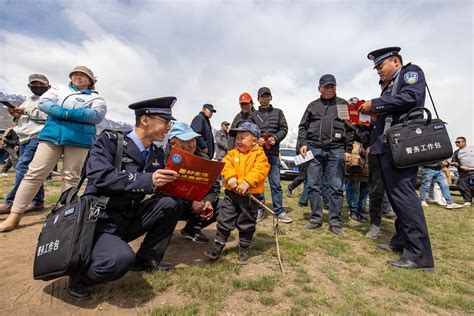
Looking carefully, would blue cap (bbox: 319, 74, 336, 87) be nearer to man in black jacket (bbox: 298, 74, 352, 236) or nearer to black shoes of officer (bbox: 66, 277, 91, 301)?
man in black jacket (bbox: 298, 74, 352, 236)

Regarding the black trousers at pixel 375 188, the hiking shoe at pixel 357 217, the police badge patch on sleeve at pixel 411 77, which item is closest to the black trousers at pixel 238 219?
the black trousers at pixel 375 188

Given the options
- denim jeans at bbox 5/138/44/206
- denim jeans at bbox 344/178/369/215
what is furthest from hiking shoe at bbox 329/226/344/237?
denim jeans at bbox 5/138/44/206

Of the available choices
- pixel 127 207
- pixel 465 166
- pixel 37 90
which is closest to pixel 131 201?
pixel 127 207

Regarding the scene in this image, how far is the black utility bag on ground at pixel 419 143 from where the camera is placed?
3145mm

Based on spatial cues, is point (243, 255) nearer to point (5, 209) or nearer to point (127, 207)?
point (127, 207)

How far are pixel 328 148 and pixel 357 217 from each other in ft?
7.29

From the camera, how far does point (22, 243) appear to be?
3.16 metres

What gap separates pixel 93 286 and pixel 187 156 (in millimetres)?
1453

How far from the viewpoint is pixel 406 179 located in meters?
3.29

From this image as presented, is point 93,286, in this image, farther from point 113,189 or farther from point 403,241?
point 403,241

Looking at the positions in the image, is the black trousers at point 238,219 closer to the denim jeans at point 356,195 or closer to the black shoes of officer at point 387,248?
the black shoes of officer at point 387,248

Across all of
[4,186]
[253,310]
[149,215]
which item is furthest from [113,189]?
[4,186]

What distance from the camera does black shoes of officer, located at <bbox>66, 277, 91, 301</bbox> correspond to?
212 centimetres

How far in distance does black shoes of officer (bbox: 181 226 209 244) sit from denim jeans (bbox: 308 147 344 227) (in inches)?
82.0
